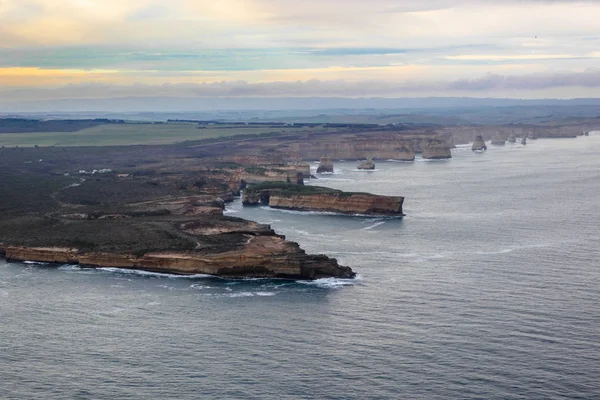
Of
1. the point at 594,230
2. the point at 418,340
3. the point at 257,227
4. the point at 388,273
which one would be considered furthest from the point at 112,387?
the point at 594,230

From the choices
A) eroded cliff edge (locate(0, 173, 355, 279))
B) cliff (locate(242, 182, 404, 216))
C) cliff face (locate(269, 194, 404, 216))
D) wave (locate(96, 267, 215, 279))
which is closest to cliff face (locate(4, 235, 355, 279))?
eroded cliff edge (locate(0, 173, 355, 279))

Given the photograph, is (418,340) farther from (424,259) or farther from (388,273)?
(424,259)

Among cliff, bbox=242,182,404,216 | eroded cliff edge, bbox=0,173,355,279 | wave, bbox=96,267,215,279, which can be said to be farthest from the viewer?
cliff, bbox=242,182,404,216

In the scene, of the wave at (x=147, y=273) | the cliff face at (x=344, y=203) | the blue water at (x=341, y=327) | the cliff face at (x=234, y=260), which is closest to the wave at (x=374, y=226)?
the cliff face at (x=344, y=203)

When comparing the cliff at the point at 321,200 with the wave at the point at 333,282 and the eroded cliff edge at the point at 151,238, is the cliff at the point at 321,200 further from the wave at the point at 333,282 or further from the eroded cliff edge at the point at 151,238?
the wave at the point at 333,282

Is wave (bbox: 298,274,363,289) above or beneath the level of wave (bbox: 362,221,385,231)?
beneath

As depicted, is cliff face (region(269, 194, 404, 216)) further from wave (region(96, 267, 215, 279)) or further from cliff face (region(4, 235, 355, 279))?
wave (region(96, 267, 215, 279))
